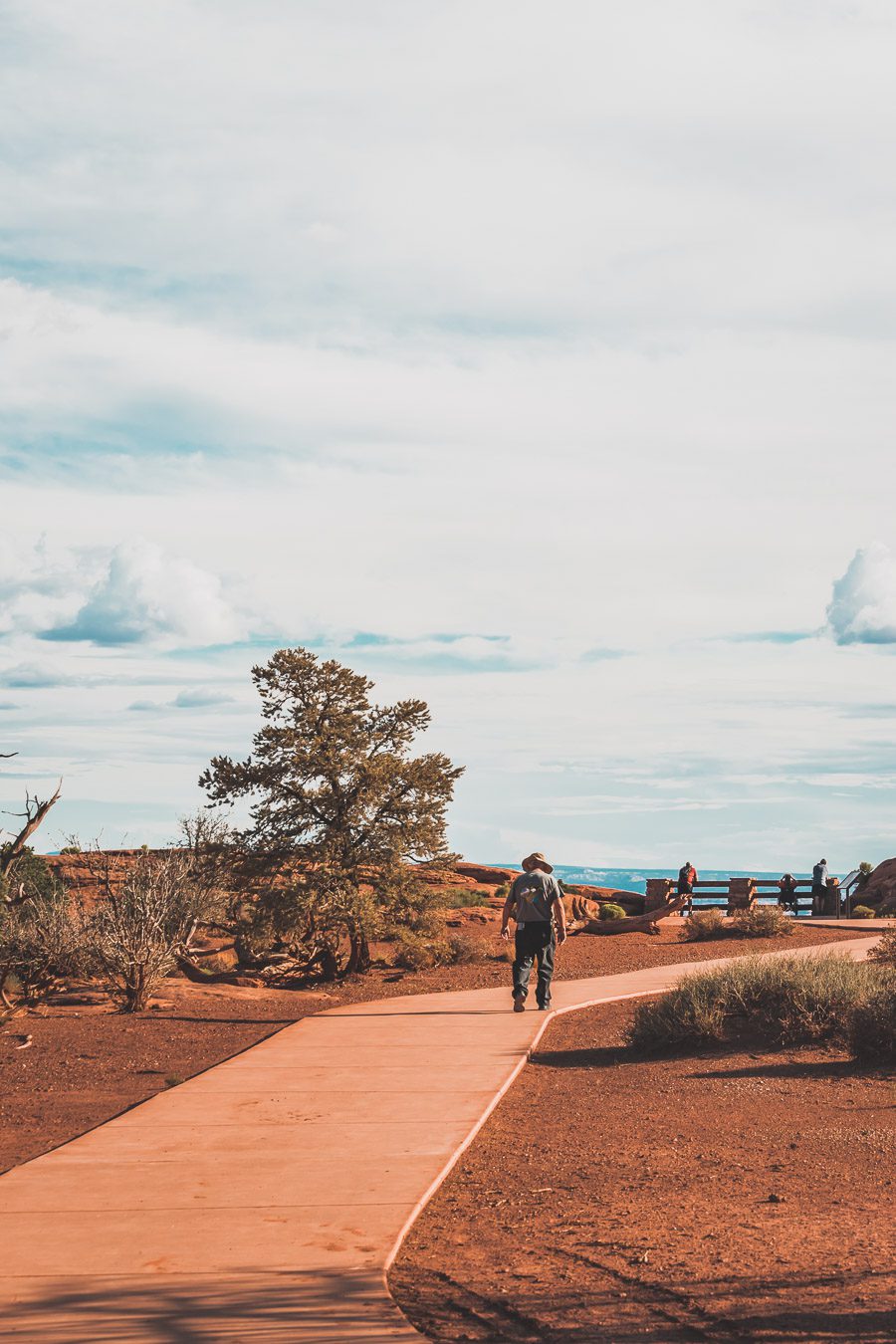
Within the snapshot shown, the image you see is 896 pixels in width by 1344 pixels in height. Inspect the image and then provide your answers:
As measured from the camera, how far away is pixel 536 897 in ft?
45.4

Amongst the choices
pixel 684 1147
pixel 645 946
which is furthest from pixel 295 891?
pixel 684 1147

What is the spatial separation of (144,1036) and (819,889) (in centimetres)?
2875

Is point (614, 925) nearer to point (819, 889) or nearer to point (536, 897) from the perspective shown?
point (819, 889)

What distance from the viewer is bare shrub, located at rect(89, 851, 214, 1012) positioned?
15727 mm

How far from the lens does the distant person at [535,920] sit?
1382 cm

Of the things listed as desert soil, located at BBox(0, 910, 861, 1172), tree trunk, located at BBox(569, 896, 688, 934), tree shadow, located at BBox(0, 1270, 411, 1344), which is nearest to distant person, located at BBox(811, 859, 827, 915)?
tree trunk, located at BBox(569, 896, 688, 934)

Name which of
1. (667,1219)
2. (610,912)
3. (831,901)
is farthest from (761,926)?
(667,1219)

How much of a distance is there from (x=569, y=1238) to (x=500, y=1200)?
84 centimetres

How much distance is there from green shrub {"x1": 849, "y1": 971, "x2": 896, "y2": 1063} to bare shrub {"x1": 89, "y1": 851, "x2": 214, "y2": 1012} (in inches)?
331

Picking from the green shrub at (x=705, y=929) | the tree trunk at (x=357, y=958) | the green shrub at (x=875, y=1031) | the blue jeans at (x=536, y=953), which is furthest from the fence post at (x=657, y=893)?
the green shrub at (x=875, y=1031)

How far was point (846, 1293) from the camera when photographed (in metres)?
5.32

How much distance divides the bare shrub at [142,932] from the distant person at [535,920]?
4.67 meters

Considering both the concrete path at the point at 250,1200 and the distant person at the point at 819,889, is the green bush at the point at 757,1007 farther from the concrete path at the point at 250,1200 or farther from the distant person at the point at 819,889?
the distant person at the point at 819,889

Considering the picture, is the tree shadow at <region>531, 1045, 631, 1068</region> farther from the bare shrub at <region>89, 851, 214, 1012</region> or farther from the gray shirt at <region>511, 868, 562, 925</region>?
the bare shrub at <region>89, 851, 214, 1012</region>
